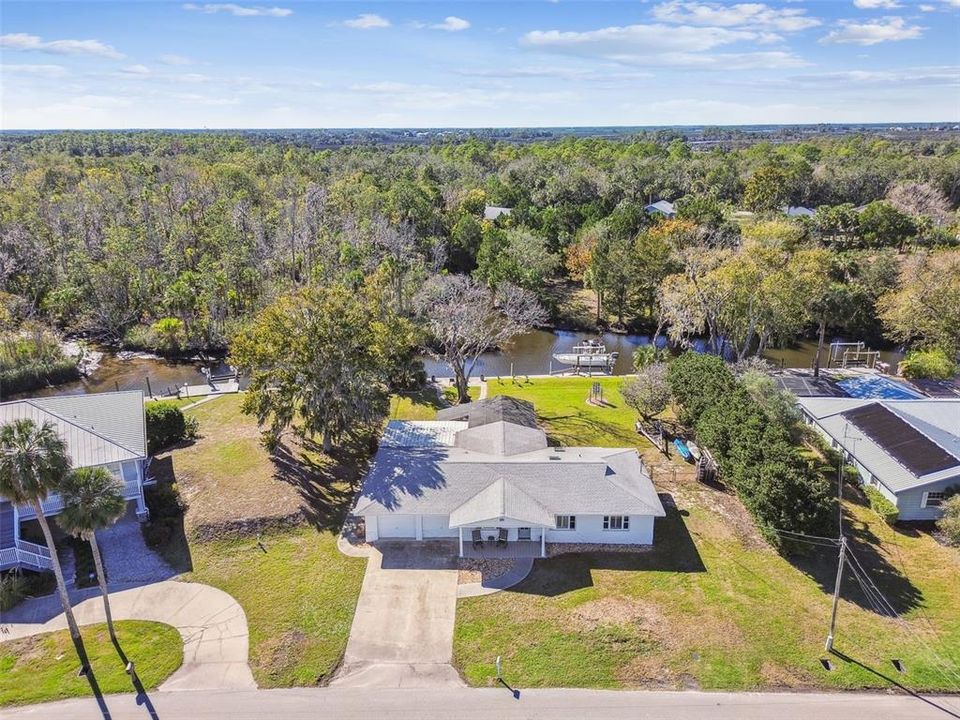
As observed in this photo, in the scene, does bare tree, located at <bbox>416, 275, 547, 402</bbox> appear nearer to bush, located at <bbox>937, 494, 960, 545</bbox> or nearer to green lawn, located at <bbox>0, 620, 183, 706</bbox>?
green lawn, located at <bbox>0, 620, 183, 706</bbox>

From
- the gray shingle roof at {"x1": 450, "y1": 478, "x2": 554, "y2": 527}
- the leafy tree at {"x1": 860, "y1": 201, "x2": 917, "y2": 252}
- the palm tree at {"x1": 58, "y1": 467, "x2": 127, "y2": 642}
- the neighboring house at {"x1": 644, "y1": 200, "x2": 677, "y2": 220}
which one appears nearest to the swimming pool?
the gray shingle roof at {"x1": 450, "y1": 478, "x2": 554, "y2": 527}

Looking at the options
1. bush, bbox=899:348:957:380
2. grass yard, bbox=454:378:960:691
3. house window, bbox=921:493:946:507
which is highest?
bush, bbox=899:348:957:380

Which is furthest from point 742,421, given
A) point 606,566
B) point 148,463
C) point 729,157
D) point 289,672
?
point 729,157

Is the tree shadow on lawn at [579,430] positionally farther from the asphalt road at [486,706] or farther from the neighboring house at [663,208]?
the neighboring house at [663,208]

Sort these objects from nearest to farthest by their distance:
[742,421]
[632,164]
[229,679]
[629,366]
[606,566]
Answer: [229,679] → [606,566] → [742,421] → [629,366] → [632,164]

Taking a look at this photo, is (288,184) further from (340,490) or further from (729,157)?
(729,157)

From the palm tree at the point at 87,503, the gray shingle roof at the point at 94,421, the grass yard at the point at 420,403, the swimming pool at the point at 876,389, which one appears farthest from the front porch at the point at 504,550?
the swimming pool at the point at 876,389
